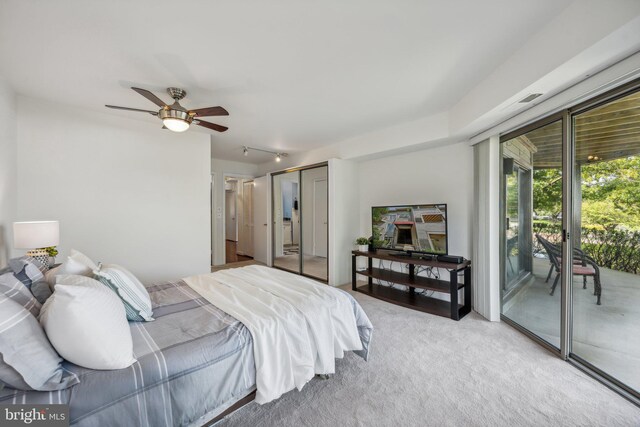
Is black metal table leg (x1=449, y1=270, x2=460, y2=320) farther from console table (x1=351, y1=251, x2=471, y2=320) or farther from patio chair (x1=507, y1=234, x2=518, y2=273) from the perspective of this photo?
patio chair (x1=507, y1=234, x2=518, y2=273)

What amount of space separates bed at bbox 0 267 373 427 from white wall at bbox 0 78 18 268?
1976 mm

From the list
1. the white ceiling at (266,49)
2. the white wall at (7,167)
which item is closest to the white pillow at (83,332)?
the white ceiling at (266,49)

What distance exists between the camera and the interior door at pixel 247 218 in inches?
261

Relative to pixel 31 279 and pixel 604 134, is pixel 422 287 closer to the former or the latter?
pixel 604 134

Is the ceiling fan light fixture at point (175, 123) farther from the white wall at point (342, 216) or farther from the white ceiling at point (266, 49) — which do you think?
the white wall at point (342, 216)

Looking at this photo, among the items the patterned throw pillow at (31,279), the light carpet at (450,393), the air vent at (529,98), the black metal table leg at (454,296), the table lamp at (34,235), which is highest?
the air vent at (529,98)

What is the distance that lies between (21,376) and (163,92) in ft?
8.13

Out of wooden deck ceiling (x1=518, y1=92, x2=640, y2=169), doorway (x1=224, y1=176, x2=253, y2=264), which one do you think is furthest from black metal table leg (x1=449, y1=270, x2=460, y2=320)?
doorway (x1=224, y1=176, x2=253, y2=264)

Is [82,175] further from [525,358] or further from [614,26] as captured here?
[525,358]

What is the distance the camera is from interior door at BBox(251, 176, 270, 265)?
5.82 m

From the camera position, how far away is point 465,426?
1523 millimetres

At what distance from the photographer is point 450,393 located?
179 cm

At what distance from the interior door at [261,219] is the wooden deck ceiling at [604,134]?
15.7 ft

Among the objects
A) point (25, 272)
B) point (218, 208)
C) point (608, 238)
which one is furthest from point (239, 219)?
point (608, 238)
